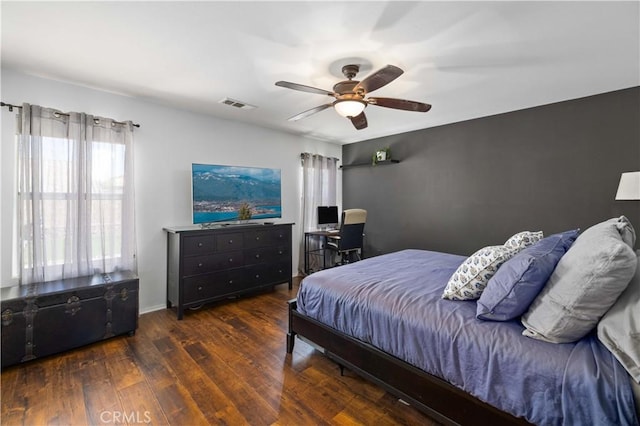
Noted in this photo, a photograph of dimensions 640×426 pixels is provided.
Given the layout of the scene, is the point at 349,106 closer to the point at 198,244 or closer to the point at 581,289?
the point at 581,289

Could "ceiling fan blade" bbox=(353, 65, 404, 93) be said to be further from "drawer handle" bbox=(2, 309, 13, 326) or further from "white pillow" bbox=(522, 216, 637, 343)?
"drawer handle" bbox=(2, 309, 13, 326)

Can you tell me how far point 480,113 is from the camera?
371cm

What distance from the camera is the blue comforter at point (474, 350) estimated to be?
1.09 metres

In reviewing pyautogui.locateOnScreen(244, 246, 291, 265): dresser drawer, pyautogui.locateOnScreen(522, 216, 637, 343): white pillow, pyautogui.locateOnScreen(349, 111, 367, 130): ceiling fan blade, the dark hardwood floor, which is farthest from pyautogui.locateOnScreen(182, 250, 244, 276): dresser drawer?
pyautogui.locateOnScreen(522, 216, 637, 343): white pillow

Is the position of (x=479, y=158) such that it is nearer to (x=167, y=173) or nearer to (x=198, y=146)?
(x=198, y=146)

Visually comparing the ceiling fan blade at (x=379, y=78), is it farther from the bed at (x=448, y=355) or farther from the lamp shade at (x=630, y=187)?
the lamp shade at (x=630, y=187)

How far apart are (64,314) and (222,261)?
1474 millimetres

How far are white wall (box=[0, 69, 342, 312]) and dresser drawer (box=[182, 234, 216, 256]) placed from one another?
497 millimetres

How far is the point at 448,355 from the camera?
58.4 inches

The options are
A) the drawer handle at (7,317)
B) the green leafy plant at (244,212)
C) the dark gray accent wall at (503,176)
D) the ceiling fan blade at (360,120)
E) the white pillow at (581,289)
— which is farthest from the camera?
the green leafy plant at (244,212)

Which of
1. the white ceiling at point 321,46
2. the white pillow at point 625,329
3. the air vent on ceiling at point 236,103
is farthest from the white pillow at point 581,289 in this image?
the air vent on ceiling at point 236,103

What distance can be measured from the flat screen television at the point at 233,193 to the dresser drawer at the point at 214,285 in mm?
714

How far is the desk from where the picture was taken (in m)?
4.74

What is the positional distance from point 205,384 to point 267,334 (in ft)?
2.63
